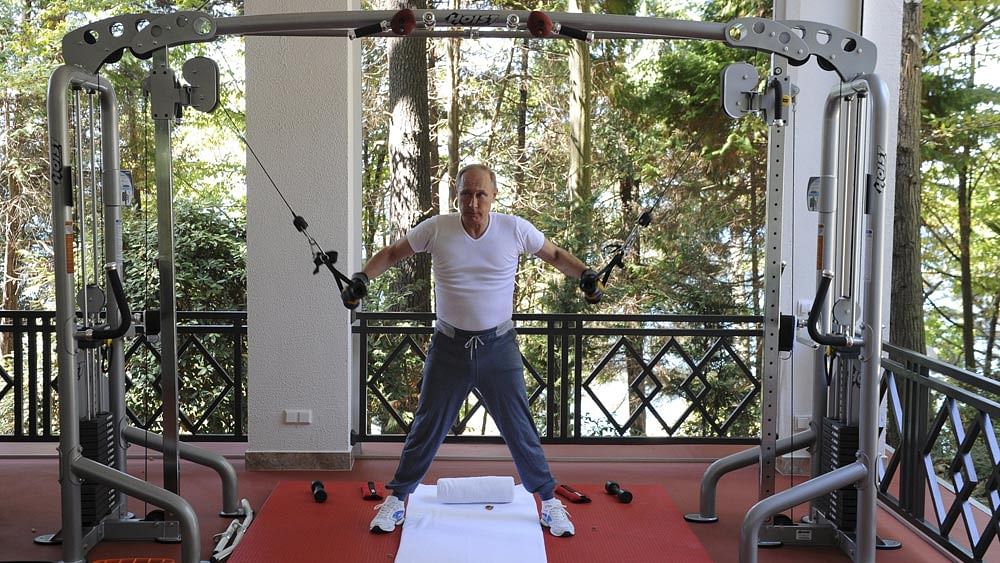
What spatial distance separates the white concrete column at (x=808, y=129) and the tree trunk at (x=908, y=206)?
228cm

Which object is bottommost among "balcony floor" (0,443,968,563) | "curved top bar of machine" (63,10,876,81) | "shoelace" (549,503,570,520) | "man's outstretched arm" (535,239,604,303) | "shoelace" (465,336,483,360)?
"balcony floor" (0,443,968,563)

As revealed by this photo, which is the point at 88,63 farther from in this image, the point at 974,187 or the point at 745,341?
the point at 974,187

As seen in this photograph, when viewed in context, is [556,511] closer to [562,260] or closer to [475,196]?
[562,260]

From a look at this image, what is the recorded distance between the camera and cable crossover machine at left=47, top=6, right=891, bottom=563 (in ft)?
10.4

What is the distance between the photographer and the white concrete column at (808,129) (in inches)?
169

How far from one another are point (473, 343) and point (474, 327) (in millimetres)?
66

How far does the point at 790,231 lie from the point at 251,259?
2844mm

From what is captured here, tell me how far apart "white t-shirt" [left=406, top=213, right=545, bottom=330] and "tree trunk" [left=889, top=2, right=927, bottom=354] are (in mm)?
4209

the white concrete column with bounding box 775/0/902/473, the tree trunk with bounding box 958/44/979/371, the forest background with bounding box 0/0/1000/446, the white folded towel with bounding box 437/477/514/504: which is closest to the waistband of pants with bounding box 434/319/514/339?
the white folded towel with bounding box 437/477/514/504

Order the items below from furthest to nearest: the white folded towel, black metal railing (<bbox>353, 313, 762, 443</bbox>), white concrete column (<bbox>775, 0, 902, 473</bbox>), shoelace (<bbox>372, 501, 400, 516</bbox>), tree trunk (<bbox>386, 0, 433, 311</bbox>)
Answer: tree trunk (<bbox>386, 0, 433, 311</bbox>)
black metal railing (<bbox>353, 313, 762, 443</bbox>)
white concrete column (<bbox>775, 0, 902, 473</bbox>)
the white folded towel
shoelace (<bbox>372, 501, 400, 516</bbox>)

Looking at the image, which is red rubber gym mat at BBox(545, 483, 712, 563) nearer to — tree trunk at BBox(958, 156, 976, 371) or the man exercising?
the man exercising

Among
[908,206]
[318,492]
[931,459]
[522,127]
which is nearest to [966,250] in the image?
[908,206]

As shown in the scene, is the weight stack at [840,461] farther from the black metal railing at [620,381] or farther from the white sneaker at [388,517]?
the black metal railing at [620,381]

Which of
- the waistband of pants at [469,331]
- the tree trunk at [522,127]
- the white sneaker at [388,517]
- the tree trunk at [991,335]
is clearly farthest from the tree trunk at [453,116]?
the tree trunk at [991,335]
